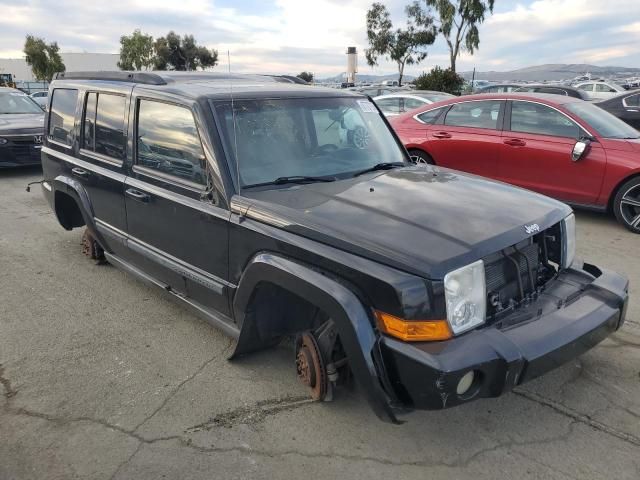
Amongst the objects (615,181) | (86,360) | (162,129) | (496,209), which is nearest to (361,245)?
(496,209)

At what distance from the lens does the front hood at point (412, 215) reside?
2352 millimetres

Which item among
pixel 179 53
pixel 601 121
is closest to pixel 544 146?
pixel 601 121

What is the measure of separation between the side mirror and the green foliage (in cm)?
1843

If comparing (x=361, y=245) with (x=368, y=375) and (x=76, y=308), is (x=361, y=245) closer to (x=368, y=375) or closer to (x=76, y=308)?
(x=368, y=375)

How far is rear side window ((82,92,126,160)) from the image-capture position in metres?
3.90

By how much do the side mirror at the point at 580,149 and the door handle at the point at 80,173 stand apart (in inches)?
205

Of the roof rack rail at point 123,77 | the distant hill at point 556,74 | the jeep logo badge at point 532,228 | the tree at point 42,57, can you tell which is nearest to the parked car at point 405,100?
the roof rack rail at point 123,77

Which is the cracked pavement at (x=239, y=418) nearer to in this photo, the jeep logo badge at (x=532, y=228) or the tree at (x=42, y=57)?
the jeep logo badge at (x=532, y=228)

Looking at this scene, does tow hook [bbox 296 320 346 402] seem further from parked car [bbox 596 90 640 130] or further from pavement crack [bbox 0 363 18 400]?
parked car [bbox 596 90 640 130]

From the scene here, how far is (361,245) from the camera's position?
2400 mm

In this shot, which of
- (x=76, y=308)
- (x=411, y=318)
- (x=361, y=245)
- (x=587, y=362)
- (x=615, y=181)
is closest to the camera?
(x=411, y=318)

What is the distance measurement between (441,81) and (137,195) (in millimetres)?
22342

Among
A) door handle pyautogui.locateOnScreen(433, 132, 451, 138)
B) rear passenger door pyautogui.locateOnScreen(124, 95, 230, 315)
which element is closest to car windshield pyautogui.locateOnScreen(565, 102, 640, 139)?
door handle pyautogui.locateOnScreen(433, 132, 451, 138)

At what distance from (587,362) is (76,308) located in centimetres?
375
